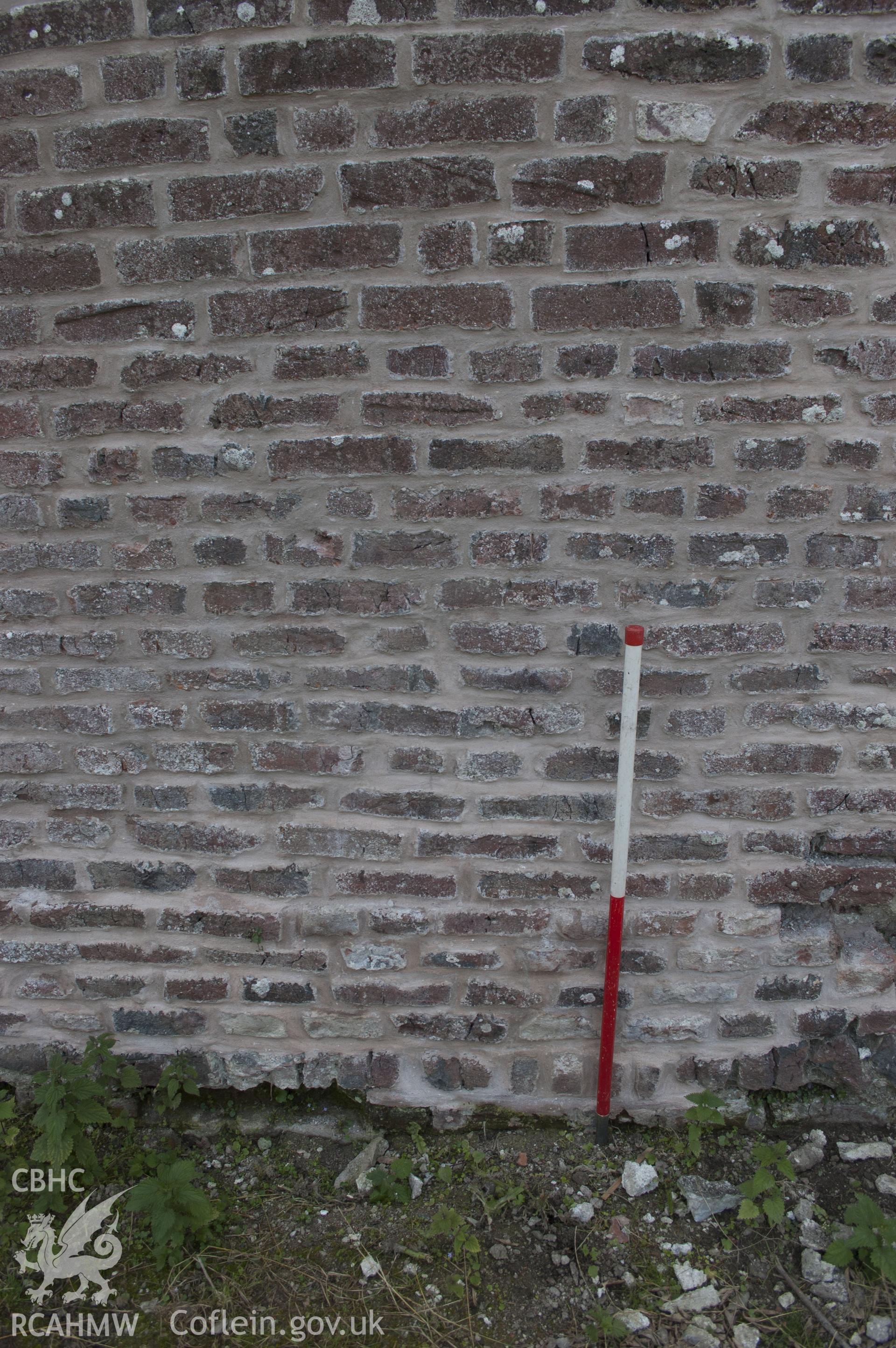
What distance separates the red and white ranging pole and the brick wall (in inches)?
3.5

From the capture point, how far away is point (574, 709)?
1796mm

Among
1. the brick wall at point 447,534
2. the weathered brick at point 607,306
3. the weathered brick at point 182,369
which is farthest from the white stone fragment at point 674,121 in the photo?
the weathered brick at point 182,369

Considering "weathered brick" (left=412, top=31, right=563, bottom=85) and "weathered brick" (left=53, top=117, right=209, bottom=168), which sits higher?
"weathered brick" (left=412, top=31, right=563, bottom=85)

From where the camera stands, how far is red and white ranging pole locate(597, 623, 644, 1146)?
5.31 feet

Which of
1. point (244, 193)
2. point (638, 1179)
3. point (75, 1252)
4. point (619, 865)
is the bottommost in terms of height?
point (75, 1252)

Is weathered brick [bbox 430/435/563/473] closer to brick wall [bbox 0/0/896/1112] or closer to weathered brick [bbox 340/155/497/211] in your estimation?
brick wall [bbox 0/0/896/1112]

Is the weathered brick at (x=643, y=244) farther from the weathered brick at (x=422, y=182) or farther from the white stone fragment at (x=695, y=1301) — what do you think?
A: the white stone fragment at (x=695, y=1301)

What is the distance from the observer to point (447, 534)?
5.70 feet

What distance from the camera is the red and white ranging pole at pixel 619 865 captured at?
1617 mm

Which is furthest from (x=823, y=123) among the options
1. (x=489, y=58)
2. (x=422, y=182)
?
(x=422, y=182)

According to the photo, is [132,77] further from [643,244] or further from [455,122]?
[643,244]

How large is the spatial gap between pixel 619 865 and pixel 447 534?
0.77 m

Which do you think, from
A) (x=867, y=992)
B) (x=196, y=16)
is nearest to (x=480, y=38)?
(x=196, y=16)

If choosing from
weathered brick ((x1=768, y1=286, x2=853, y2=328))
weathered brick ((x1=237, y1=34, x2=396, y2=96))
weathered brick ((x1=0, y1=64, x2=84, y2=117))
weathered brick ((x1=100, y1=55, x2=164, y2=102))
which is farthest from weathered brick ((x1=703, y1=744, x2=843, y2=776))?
weathered brick ((x1=0, y1=64, x2=84, y2=117))
